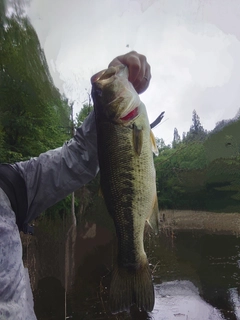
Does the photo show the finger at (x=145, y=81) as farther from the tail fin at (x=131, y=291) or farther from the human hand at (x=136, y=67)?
the tail fin at (x=131, y=291)

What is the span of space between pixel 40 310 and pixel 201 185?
12319mm

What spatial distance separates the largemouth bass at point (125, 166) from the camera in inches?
60.6

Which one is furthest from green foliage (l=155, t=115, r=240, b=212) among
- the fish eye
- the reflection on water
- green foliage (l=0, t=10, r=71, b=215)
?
the fish eye

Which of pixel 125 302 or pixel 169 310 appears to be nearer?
pixel 125 302

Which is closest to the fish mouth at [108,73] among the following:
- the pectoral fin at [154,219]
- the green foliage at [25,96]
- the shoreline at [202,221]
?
the pectoral fin at [154,219]

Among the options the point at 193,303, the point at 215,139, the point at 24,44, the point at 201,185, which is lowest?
the point at 193,303

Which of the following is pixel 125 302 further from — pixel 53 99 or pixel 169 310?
pixel 53 99

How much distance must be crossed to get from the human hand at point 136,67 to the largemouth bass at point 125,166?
1.5 inches

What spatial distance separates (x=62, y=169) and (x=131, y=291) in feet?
2.13

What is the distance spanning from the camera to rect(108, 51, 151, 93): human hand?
5.06 ft

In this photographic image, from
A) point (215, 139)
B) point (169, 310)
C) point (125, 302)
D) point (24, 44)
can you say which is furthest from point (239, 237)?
point (125, 302)

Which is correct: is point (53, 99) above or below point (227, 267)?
above

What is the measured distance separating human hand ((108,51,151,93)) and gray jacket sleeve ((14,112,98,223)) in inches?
10.3

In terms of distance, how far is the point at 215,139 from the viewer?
19.2m
